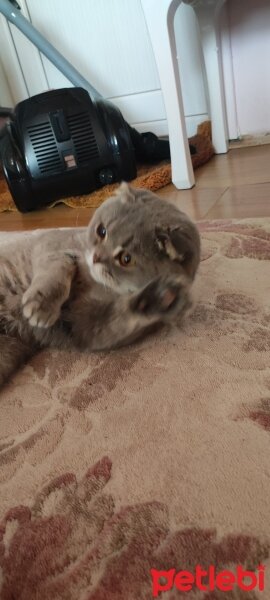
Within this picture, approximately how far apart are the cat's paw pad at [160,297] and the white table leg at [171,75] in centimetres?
127

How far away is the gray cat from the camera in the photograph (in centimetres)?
78

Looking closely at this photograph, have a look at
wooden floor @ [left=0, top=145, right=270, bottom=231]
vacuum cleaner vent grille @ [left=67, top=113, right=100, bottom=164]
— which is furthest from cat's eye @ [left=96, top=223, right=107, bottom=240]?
vacuum cleaner vent grille @ [left=67, top=113, right=100, bottom=164]

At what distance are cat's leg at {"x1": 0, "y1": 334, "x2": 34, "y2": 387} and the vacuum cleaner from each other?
51.9 inches

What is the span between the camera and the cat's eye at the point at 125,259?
82 cm

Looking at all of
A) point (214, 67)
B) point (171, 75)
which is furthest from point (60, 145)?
point (214, 67)

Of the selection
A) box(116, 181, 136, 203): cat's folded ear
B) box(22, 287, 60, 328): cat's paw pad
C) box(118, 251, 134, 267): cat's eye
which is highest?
box(116, 181, 136, 203): cat's folded ear

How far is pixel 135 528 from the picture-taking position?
1.70ft

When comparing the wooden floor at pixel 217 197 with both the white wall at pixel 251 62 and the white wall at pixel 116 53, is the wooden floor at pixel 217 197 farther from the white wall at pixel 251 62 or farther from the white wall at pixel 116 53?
the white wall at pixel 116 53

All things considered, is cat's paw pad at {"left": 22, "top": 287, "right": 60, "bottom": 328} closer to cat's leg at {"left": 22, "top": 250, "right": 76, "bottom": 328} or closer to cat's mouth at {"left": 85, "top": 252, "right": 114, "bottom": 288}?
cat's leg at {"left": 22, "top": 250, "right": 76, "bottom": 328}

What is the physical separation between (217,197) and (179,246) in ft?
3.28

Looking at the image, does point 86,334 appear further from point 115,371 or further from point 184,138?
point 184,138

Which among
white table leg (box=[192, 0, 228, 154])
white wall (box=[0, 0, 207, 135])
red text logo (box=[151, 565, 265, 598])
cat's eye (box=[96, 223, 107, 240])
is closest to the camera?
red text logo (box=[151, 565, 265, 598])

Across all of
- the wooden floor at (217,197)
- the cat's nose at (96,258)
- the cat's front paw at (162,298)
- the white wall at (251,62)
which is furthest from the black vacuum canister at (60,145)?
the cat's front paw at (162,298)

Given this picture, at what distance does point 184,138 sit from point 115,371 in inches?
54.8
